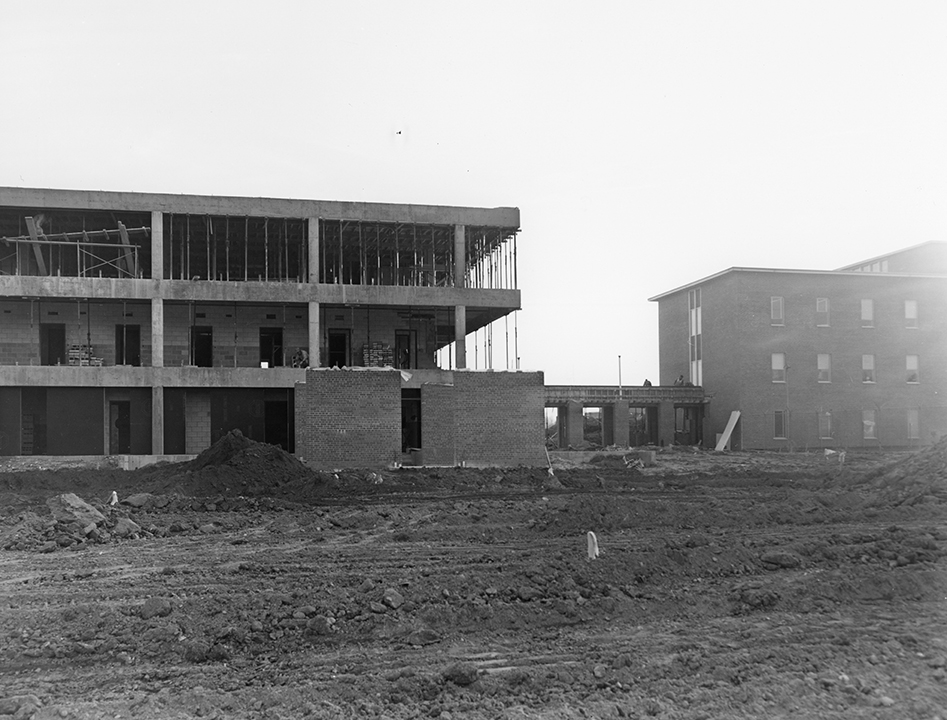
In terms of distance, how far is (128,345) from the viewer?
102ft

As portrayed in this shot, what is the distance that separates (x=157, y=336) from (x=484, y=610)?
23136 millimetres

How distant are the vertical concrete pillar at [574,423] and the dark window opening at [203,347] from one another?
20.8 metres

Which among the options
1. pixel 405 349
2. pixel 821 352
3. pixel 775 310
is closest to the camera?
pixel 405 349

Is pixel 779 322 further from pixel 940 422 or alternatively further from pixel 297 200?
pixel 297 200

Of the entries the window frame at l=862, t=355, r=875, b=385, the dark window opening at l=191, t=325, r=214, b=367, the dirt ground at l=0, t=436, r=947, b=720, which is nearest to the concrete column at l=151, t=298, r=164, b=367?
the dark window opening at l=191, t=325, r=214, b=367

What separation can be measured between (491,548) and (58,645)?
6.15 m

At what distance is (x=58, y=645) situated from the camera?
7785mm

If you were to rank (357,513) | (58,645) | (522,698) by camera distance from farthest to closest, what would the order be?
(357,513) < (58,645) < (522,698)

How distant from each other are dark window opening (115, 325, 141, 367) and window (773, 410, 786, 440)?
32.1 m

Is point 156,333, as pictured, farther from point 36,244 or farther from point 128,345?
point 36,244

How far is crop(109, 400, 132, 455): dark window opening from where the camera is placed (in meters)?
29.2

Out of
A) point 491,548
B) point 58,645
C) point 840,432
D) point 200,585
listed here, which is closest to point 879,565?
point 491,548

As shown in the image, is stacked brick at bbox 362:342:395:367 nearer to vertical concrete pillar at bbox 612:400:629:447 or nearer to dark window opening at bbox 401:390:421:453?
dark window opening at bbox 401:390:421:453

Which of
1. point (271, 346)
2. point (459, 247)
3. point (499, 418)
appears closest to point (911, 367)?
point (459, 247)
